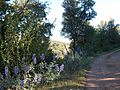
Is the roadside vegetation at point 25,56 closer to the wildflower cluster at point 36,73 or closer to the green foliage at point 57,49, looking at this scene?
the wildflower cluster at point 36,73

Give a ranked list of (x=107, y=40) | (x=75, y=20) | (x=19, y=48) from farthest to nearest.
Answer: (x=107, y=40)
(x=75, y=20)
(x=19, y=48)

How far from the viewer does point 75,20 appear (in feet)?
167

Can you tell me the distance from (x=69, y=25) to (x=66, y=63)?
31161 mm

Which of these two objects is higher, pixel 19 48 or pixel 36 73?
pixel 19 48

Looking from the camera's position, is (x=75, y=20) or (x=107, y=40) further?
(x=107, y=40)

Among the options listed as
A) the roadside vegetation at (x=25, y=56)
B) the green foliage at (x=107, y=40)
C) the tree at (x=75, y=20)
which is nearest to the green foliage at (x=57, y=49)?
the roadside vegetation at (x=25, y=56)

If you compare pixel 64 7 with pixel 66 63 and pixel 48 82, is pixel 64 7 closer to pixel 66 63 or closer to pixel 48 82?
pixel 66 63

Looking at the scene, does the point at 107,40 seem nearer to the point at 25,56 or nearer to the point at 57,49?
the point at 57,49

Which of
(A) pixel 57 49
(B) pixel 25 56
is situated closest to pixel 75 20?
(A) pixel 57 49

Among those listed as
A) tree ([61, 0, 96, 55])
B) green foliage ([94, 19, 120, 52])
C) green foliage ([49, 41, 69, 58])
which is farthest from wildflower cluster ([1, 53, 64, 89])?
green foliage ([94, 19, 120, 52])

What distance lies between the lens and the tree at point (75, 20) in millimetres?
50281

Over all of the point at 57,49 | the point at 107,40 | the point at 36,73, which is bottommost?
the point at 36,73

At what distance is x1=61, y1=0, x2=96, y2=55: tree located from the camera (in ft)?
165

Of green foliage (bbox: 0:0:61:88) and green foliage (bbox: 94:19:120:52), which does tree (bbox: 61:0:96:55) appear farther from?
green foliage (bbox: 0:0:61:88)
